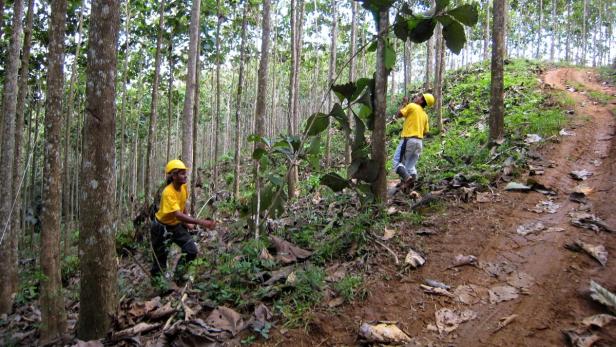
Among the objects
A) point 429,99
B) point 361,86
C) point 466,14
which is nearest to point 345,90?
point 361,86

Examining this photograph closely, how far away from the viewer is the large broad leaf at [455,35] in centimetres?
418

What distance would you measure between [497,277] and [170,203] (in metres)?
3.59

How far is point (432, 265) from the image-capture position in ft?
13.5

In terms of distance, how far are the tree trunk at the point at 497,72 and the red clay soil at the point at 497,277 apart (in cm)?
209

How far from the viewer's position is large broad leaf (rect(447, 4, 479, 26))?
4.00 m

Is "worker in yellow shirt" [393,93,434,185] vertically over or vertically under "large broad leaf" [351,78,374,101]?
under

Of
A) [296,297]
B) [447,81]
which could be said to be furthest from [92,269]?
[447,81]

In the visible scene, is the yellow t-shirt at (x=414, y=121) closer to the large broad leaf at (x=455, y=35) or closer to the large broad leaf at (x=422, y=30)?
the large broad leaf at (x=422, y=30)

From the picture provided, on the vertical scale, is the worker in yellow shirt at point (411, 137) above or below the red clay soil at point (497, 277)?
above

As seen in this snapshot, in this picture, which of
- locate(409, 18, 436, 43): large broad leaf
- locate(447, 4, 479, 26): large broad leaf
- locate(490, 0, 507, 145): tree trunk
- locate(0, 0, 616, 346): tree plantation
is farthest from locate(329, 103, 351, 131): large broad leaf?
locate(490, 0, 507, 145): tree trunk

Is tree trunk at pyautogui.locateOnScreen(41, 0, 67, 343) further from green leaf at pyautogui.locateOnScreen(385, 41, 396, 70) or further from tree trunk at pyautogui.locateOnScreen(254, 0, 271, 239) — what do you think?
green leaf at pyautogui.locateOnScreen(385, 41, 396, 70)

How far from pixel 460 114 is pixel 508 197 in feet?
26.4

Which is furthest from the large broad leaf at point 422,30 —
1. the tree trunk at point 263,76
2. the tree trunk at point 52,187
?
the tree trunk at point 52,187

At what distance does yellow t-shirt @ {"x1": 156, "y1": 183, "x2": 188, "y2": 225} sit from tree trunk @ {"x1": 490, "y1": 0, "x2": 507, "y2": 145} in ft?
18.3
